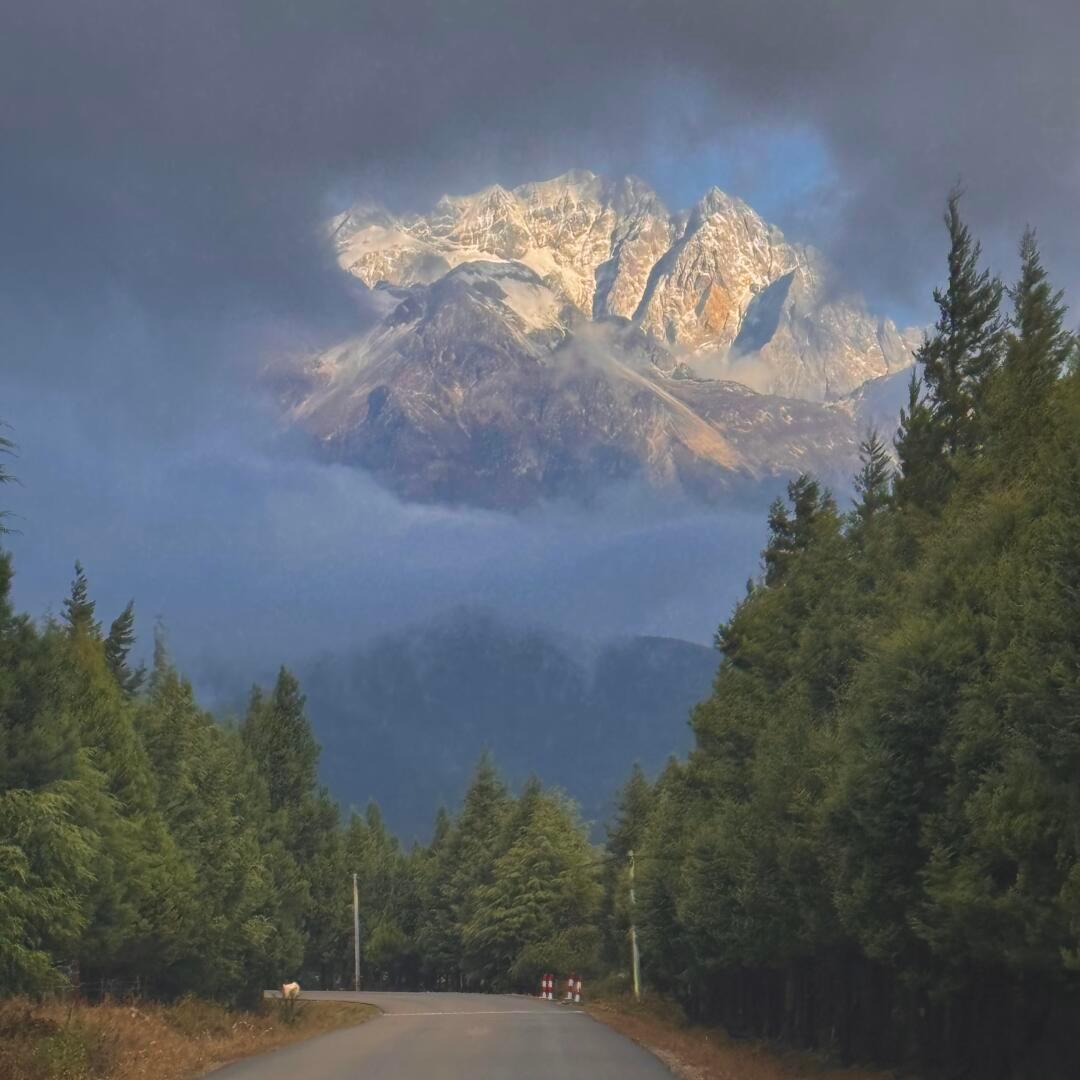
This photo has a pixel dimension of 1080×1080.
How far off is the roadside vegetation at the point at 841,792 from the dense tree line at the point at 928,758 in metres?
0.08

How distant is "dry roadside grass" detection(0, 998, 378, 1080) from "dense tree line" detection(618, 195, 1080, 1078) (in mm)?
12494

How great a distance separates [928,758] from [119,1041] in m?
14.4

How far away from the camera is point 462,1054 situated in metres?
29.1

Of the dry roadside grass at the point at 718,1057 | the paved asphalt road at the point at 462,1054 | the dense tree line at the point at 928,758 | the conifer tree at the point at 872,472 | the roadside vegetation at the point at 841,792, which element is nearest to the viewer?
the dense tree line at the point at 928,758

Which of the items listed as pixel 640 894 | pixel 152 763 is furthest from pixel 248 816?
pixel 640 894

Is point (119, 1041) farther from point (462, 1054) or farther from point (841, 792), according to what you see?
point (841, 792)

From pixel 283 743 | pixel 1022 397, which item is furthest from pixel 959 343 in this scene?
pixel 283 743

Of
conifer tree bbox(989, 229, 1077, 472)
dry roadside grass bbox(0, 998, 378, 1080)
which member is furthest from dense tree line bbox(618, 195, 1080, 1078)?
dry roadside grass bbox(0, 998, 378, 1080)

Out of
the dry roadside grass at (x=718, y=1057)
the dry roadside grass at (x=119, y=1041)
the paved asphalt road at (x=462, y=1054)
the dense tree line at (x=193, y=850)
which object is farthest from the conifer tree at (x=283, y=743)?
the dry roadside grass at (x=119, y=1041)

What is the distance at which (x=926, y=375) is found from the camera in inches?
1789

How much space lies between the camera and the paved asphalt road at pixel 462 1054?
24.1m

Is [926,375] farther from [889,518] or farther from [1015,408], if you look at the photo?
[1015,408]

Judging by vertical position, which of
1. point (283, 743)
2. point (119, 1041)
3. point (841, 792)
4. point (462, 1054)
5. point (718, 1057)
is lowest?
point (718, 1057)

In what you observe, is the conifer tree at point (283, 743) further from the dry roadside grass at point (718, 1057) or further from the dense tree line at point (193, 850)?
the dry roadside grass at point (718, 1057)
